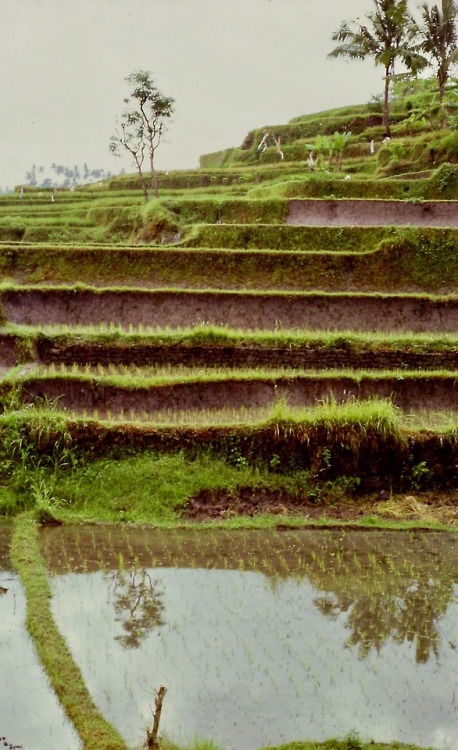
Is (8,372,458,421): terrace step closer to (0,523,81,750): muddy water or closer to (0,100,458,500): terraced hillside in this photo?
(0,100,458,500): terraced hillside

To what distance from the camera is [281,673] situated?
13.8 feet

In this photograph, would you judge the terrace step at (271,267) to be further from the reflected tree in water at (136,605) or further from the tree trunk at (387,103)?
the tree trunk at (387,103)

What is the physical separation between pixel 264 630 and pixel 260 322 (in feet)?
26.9

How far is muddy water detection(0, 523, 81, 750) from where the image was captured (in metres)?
3.67

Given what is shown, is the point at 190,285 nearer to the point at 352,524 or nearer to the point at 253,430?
the point at 253,430

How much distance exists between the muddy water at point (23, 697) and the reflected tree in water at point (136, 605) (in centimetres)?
57

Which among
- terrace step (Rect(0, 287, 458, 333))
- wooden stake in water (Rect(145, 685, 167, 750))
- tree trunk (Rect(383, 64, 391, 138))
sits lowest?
wooden stake in water (Rect(145, 685, 167, 750))

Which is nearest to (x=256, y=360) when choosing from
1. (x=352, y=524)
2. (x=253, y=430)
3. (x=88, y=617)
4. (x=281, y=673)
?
(x=253, y=430)

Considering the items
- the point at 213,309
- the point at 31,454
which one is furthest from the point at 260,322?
the point at 31,454

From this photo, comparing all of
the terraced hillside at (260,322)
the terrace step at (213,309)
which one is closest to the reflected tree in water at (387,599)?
the terraced hillside at (260,322)

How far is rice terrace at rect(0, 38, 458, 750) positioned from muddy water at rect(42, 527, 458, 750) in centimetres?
2

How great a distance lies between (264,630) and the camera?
4.80 meters

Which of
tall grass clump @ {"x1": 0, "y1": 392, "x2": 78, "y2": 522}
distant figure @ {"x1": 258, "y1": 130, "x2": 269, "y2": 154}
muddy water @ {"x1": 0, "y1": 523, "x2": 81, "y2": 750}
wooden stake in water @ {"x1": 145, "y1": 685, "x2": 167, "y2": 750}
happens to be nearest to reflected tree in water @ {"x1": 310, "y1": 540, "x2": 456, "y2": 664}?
wooden stake in water @ {"x1": 145, "y1": 685, "x2": 167, "y2": 750}

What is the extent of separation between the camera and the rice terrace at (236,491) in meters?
4.00
